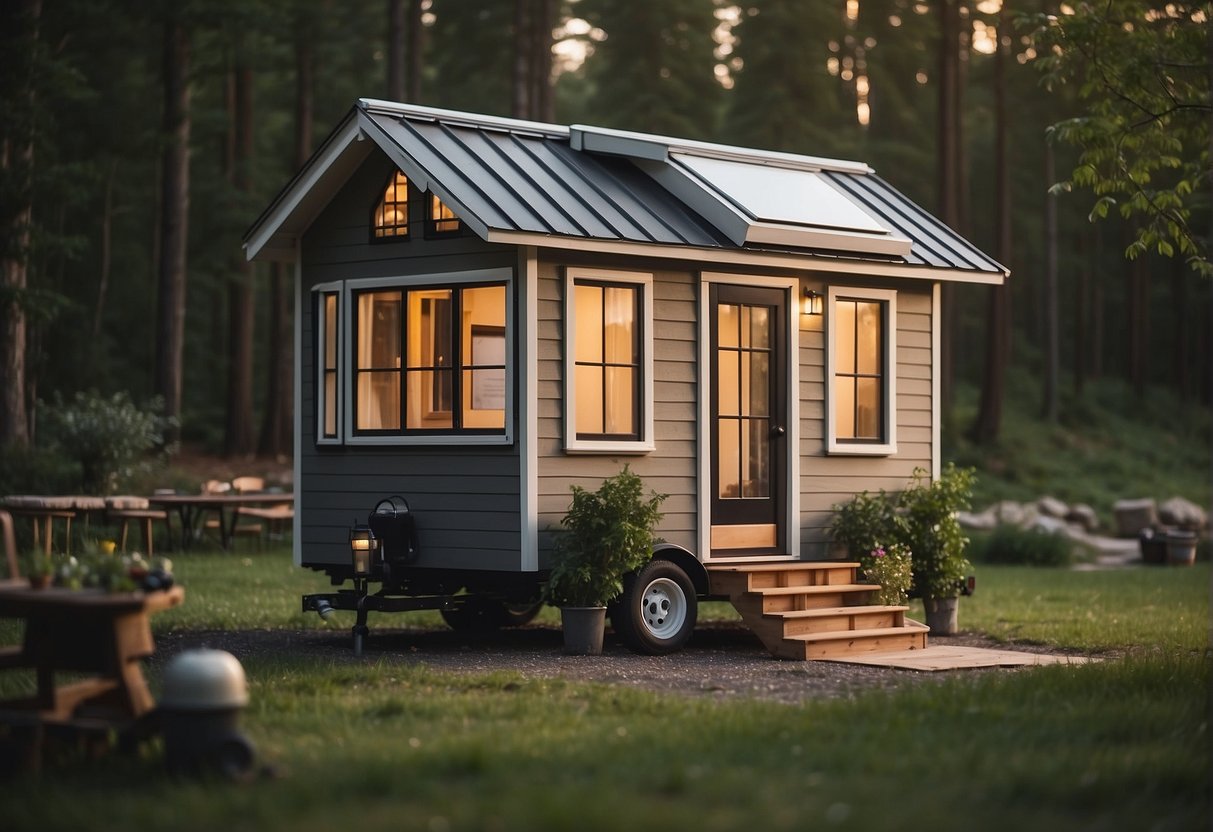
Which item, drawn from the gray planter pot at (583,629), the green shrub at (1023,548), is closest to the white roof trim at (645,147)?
the gray planter pot at (583,629)

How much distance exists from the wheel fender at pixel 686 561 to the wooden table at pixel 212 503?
356 inches

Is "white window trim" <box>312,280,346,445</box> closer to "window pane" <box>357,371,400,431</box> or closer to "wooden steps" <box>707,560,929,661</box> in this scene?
"window pane" <box>357,371,400,431</box>

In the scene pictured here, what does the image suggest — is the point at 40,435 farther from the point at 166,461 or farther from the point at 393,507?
the point at 393,507

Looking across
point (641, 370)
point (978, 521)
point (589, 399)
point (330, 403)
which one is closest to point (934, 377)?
point (641, 370)

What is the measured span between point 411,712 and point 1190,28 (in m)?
8.20

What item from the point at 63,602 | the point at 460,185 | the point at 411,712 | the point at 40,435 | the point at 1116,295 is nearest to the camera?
the point at 63,602

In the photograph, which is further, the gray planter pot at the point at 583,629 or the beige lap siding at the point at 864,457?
the beige lap siding at the point at 864,457

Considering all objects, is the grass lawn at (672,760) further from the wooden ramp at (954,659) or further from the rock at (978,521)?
the rock at (978,521)

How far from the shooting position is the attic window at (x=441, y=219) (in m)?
12.5

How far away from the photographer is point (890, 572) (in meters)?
13.5

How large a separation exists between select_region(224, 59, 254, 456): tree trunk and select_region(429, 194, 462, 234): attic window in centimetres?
1797

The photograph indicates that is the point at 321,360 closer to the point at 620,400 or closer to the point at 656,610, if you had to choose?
the point at 620,400

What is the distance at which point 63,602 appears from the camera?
7.34 m

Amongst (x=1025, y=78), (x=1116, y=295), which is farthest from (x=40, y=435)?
(x=1116, y=295)
